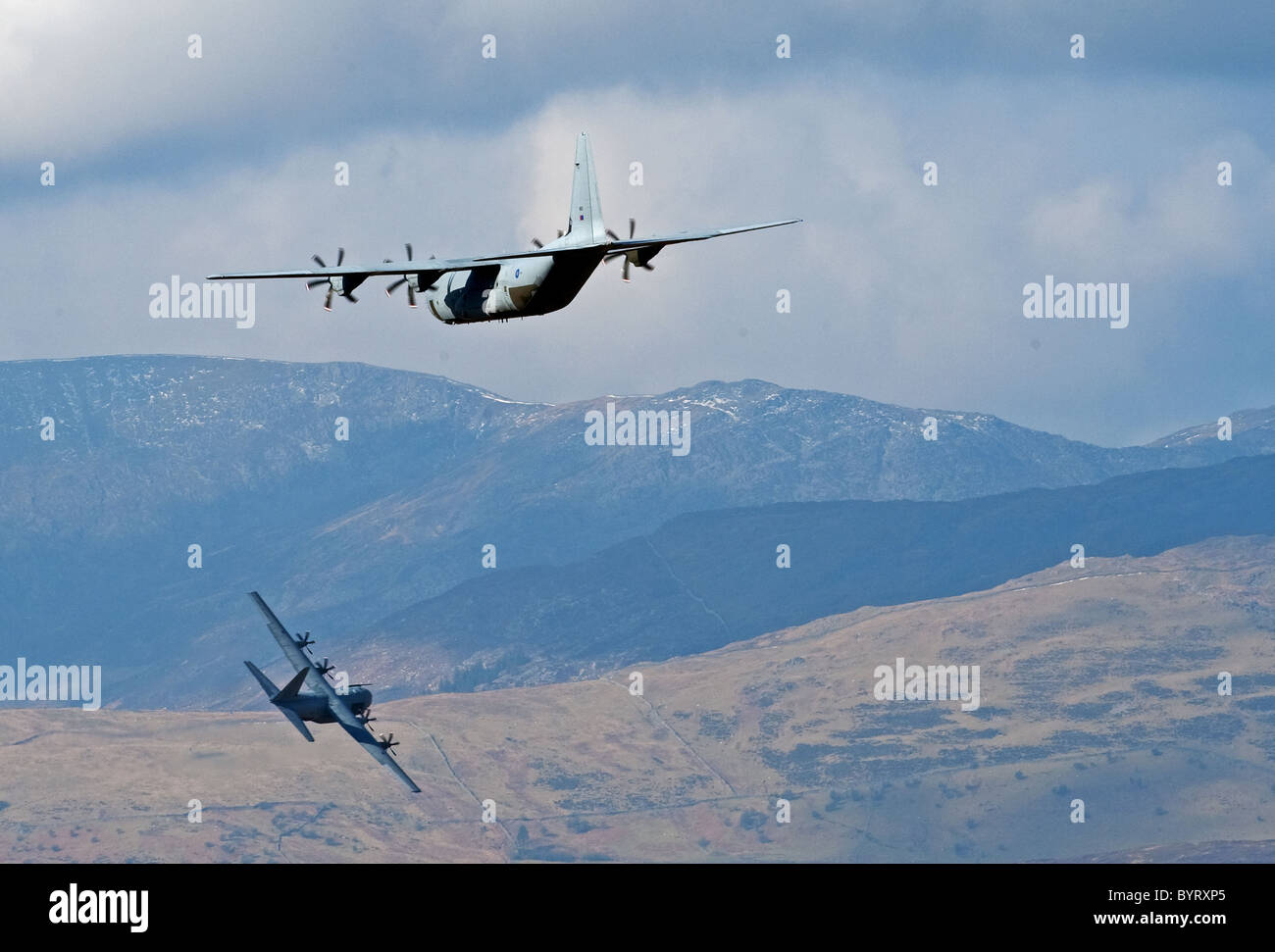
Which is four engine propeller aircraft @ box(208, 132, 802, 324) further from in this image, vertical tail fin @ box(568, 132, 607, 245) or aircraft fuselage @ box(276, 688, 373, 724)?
aircraft fuselage @ box(276, 688, 373, 724)

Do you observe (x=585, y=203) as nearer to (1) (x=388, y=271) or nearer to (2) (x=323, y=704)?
(1) (x=388, y=271)

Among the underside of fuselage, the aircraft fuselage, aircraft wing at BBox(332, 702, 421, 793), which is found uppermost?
the underside of fuselage

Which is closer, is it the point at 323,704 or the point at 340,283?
the point at 340,283

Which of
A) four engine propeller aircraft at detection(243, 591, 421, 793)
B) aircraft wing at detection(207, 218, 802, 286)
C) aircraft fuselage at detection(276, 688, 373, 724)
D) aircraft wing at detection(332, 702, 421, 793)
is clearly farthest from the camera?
aircraft fuselage at detection(276, 688, 373, 724)

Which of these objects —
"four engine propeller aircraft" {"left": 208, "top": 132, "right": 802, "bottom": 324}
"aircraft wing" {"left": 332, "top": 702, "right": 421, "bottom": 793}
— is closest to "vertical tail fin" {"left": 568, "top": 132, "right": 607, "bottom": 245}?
"four engine propeller aircraft" {"left": 208, "top": 132, "right": 802, "bottom": 324}

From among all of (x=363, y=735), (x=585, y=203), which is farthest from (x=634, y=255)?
(x=363, y=735)

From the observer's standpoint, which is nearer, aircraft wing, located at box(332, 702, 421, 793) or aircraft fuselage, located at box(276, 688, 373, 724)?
aircraft wing, located at box(332, 702, 421, 793)

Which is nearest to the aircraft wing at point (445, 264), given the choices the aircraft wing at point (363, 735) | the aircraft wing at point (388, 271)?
the aircraft wing at point (388, 271)
